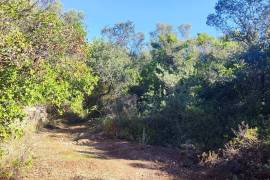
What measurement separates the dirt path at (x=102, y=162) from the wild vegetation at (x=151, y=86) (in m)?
1.42

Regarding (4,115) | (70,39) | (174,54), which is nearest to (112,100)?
(174,54)

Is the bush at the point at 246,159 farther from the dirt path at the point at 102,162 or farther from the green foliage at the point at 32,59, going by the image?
the green foliage at the point at 32,59

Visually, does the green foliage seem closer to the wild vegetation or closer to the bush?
the wild vegetation

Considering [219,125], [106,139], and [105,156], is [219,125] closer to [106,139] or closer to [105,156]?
[105,156]

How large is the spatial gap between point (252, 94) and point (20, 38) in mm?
11213

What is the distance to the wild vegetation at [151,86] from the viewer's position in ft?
34.0

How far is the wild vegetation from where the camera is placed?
10.4 metres

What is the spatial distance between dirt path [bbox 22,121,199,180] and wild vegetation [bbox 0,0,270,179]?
142 cm

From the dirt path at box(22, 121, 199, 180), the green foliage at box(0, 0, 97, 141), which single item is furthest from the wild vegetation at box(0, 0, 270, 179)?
the dirt path at box(22, 121, 199, 180)

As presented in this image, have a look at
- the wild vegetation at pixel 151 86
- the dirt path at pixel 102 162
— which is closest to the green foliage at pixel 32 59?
the wild vegetation at pixel 151 86

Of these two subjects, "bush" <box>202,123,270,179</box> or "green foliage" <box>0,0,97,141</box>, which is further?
"bush" <box>202,123,270,179</box>

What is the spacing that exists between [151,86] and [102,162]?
13.5 meters

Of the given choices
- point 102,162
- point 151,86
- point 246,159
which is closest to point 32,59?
point 102,162

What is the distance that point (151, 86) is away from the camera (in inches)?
1105
